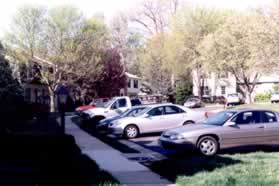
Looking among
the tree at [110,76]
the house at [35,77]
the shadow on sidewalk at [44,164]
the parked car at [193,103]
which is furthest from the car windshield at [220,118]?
the parked car at [193,103]

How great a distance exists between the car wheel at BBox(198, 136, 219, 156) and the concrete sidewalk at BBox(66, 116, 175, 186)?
2.24 metres

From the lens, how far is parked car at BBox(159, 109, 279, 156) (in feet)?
43.9

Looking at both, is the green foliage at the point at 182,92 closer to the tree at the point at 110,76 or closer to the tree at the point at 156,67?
the tree at the point at 156,67

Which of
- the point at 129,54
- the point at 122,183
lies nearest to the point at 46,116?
the point at 122,183

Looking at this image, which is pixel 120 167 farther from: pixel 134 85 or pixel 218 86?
pixel 134 85

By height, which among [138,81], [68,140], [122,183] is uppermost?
[138,81]

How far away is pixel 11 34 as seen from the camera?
147ft

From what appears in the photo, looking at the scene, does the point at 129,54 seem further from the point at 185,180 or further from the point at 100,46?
the point at 185,180

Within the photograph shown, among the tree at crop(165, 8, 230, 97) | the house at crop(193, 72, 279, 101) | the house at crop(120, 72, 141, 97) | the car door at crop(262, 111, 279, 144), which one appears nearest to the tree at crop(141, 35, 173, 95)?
the tree at crop(165, 8, 230, 97)

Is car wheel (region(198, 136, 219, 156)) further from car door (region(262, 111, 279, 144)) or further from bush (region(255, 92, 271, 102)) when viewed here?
bush (region(255, 92, 271, 102))

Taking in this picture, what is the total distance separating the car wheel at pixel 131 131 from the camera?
64.8 ft

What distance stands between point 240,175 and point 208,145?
14.3 feet

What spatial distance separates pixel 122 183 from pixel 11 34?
126ft

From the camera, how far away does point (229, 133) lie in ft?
44.4
